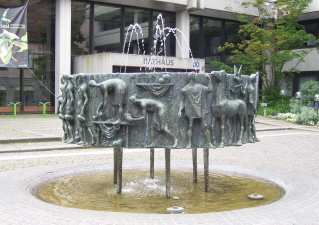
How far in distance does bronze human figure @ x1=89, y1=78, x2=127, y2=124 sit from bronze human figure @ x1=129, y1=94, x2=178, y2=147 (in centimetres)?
21

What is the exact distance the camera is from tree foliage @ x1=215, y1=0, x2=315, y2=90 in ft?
114

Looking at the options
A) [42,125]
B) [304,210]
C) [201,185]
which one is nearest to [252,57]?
[42,125]

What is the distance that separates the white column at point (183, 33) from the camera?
3634 centimetres

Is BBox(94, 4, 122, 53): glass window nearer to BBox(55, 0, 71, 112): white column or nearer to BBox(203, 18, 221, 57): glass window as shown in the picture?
BBox(55, 0, 71, 112): white column

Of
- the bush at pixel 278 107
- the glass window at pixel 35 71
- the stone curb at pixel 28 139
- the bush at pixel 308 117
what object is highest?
the glass window at pixel 35 71

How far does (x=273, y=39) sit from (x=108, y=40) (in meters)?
13.6

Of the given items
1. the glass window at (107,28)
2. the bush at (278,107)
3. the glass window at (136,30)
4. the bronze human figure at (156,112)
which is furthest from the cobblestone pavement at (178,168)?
the glass window at (136,30)

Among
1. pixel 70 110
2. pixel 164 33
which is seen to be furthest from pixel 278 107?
pixel 70 110

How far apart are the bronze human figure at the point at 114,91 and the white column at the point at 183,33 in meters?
29.5

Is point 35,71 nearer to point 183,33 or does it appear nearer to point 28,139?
point 183,33

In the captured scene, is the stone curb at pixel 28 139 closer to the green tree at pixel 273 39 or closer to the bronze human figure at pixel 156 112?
the bronze human figure at pixel 156 112

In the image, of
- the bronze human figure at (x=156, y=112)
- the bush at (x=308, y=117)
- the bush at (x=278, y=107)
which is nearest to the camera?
the bronze human figure at (x=156, y=112)

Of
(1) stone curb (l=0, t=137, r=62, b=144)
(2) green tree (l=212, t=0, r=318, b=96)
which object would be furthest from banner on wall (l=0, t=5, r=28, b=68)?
(2) green tree (l=212, t=0, r=318, b=96)

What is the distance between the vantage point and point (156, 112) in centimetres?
675
